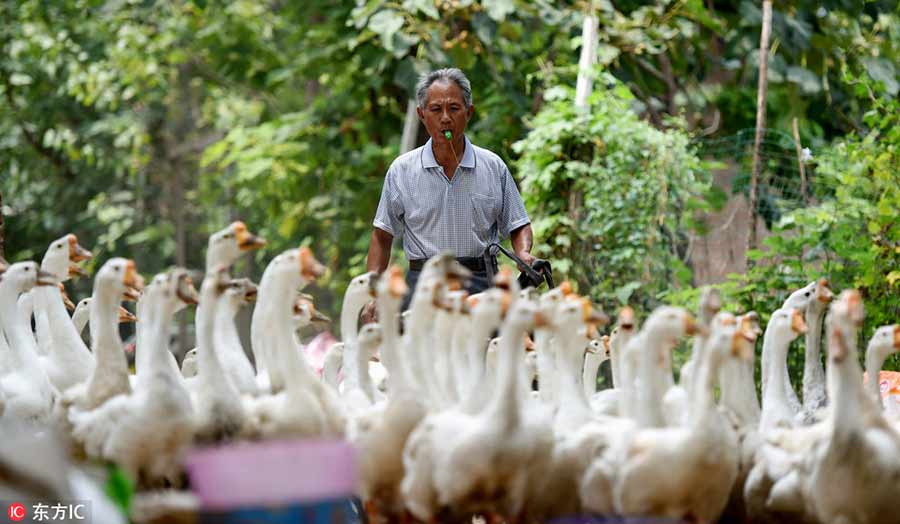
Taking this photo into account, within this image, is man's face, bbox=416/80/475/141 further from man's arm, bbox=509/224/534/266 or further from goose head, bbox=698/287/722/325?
goose head, bbox=698/287/722/325

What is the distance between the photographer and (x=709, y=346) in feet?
18.5

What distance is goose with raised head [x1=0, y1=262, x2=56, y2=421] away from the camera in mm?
6520

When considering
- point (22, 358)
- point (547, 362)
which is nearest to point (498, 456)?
point (547, 362)

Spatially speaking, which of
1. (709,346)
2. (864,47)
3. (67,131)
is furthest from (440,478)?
(67,131)

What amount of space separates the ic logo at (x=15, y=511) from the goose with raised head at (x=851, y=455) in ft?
10.1

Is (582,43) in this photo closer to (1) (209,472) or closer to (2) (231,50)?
(2) (231,50)

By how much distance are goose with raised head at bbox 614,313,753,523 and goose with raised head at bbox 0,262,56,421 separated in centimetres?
287

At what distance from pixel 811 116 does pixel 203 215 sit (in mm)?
9943

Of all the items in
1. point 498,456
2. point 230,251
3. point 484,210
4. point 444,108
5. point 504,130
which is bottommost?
point 498,456

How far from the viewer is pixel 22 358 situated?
22.2ft

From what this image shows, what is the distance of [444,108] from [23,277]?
2491 mm

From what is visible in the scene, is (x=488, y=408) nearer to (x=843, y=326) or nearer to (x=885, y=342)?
(x=843, y=326)

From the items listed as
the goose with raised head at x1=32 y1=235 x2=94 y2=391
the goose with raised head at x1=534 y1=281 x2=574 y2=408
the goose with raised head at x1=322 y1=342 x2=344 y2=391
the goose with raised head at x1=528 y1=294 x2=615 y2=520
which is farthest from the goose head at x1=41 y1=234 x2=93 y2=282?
the goose with raised head at x1=528 y1=294 x2=615 y2=520

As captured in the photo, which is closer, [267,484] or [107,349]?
[267,484]
